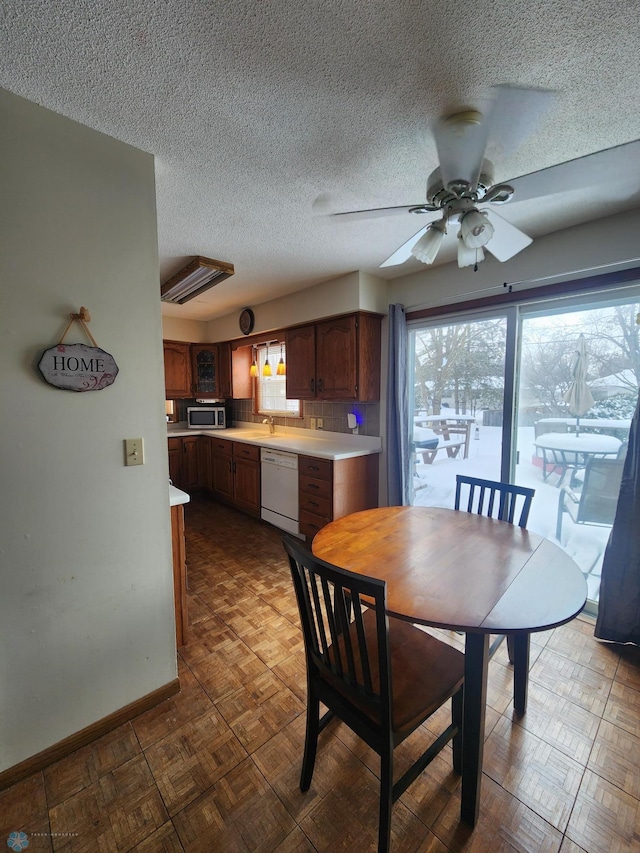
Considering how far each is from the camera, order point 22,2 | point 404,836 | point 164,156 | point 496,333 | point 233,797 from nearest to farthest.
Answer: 1. point 22,2
2. point 404,836
3. point 233,797
4. point 164,156
5. point 496,333

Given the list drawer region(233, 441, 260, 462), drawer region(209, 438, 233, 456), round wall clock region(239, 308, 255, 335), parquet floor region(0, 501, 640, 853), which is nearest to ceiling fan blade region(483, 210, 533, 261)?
parquet floor region(0, 501, 640, 853)

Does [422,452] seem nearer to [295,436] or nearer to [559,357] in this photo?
[559,357]

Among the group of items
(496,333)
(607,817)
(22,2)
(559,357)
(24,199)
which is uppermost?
(22,2)

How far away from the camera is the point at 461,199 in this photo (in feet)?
4.33

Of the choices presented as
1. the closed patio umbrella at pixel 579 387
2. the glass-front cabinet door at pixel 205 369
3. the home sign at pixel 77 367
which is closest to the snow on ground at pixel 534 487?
the closed patio umbrella at pixel 579 387

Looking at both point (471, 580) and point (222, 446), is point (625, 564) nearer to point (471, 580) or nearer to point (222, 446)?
point (471, 580)

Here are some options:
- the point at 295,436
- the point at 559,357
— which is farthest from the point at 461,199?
the point at 295,436

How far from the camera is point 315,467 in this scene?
10.2 feet

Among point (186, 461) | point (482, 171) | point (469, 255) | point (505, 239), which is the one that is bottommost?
point (186, 461)

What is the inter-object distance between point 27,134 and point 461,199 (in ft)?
5.26

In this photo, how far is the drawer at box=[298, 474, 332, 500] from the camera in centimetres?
303

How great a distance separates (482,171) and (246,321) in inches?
133

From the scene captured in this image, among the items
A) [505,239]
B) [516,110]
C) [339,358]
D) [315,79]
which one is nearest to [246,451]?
[339,358]

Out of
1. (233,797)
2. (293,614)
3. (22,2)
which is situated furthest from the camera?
(293,614)
